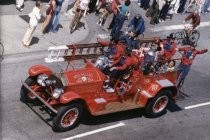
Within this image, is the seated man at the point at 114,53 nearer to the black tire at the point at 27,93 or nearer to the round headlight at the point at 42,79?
the round headlight at the point at 42,79

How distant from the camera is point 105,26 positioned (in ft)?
75.2

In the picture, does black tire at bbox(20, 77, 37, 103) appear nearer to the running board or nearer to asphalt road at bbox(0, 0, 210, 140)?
asphalt road at bbox(0, 0, 210, 140)

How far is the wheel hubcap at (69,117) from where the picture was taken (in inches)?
516

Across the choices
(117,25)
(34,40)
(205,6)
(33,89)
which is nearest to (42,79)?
(33,89)

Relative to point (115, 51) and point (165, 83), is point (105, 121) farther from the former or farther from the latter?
point (165, 83)

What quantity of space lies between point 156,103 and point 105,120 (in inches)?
70.4

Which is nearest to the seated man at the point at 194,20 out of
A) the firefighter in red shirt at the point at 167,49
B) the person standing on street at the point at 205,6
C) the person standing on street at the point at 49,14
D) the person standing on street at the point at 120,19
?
the person standing on street at the point at 120,19

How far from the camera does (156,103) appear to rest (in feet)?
50.2

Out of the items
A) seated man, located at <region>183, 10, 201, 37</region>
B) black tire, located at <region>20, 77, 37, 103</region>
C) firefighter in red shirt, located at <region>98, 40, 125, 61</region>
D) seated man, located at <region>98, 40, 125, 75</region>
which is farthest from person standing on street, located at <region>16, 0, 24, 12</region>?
black tire, located at <region>20, 77, 37, 103</region>

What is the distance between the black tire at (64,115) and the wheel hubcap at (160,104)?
118 inches

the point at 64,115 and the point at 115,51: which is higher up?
the point at 115,51

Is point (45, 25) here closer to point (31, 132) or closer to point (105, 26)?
point (105, 26)

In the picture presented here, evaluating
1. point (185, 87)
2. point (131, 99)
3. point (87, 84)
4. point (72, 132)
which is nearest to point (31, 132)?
point (72, 132)

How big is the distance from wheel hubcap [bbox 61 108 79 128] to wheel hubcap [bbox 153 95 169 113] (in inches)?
121
